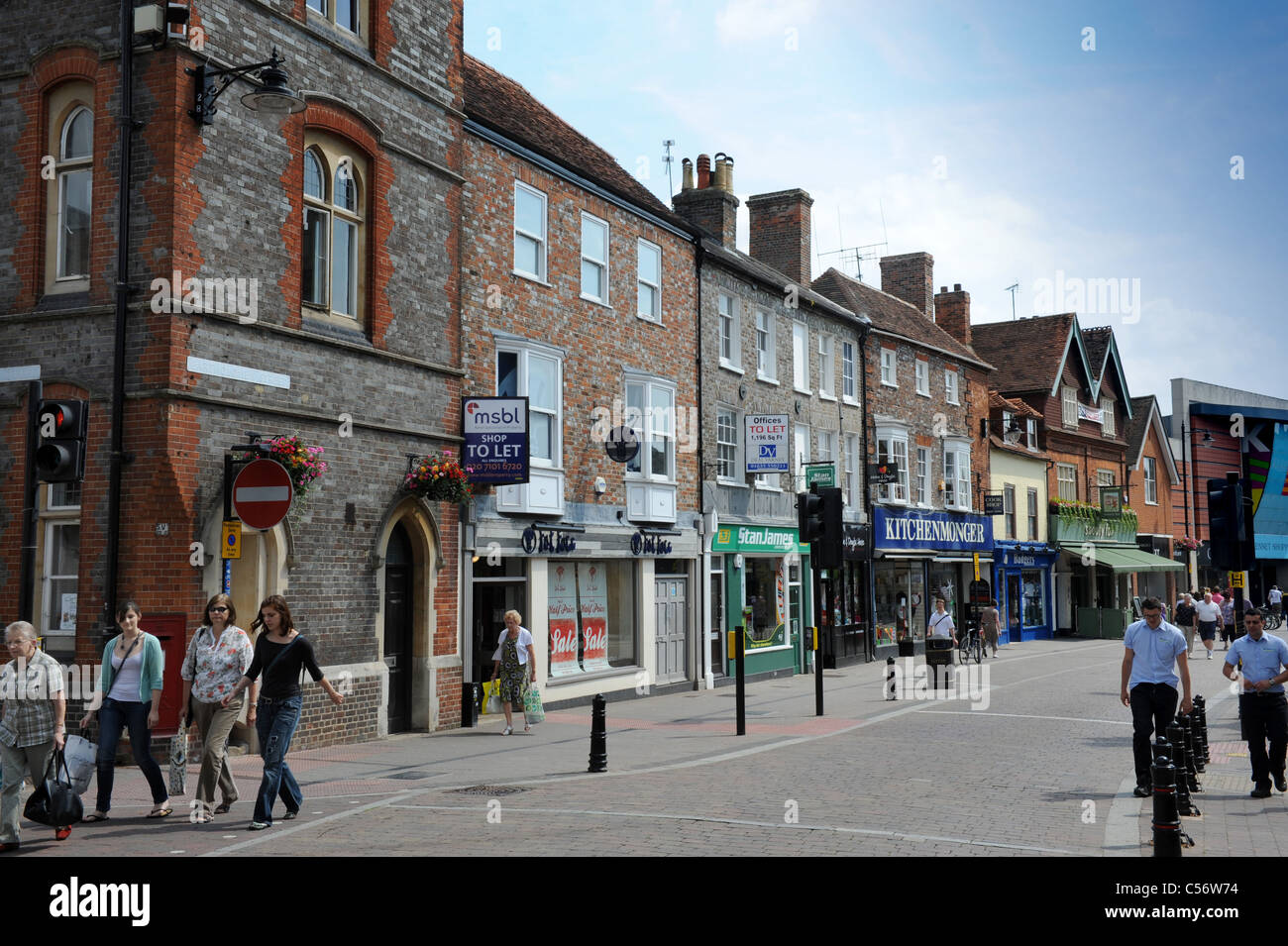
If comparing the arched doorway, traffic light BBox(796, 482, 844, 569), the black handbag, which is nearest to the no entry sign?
the black handbag

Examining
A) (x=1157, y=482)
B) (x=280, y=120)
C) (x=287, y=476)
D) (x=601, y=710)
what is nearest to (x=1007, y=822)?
(x=601, y=710)

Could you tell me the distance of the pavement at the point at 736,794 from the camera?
8680 millimetres

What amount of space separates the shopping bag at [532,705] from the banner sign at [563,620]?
3002 millimetres

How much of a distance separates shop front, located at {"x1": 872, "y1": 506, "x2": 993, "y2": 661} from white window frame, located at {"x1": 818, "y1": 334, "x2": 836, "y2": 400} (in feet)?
14.0

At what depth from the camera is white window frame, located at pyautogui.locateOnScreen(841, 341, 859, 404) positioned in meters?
32.3

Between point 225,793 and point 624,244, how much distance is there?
49.0 ft

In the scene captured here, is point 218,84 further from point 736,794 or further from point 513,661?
point 736,794

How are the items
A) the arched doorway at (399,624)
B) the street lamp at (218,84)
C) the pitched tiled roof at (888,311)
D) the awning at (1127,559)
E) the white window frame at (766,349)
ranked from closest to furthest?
the street lamp at (218,84) → the arched doorway at (399,624) → the white window frame at (766,349) → the pitched tiled roof at (888,311) → the awning at (1127,559)

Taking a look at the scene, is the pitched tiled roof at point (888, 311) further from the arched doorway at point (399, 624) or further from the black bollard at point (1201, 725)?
the black bollard at point (1201, 725)

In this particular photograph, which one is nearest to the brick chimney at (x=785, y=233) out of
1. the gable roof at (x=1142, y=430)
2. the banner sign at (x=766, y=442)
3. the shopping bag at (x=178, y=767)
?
the banner sign at (x=766, y=442)

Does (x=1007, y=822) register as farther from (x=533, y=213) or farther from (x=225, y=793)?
(x=533, y=213)

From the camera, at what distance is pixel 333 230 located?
15.3 m

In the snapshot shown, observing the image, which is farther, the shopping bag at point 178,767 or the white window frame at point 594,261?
the white window frame at point 594,261

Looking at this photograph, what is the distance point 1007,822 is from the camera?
9547mm
